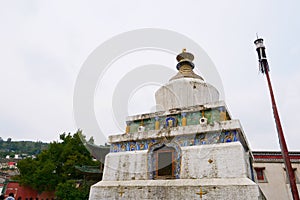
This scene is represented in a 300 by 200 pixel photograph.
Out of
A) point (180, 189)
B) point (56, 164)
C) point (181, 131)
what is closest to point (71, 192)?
point (56, 164)

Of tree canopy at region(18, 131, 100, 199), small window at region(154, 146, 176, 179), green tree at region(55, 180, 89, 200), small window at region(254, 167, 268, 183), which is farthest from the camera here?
tree canopy at region(18, 131, 100, 199)

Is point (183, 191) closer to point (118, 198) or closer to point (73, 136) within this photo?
point (118, 198)

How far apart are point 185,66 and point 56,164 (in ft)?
49.5

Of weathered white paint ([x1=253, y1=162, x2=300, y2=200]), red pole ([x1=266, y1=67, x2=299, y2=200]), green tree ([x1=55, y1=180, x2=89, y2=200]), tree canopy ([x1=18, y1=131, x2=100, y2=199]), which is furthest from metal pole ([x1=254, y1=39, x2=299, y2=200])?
tree canopy ([x1=18, y1=131, x2=100, y2=199])

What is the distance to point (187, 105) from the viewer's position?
11.3m

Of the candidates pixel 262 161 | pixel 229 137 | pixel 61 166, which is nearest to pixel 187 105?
pixel 229 137

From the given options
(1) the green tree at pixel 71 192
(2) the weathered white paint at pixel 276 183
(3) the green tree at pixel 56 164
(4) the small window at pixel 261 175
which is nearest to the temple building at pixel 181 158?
(1) the green tree at pixel 71 192

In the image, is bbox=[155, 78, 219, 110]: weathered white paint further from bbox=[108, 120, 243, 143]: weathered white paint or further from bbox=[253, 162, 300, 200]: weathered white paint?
bbox=[253, 162, 300, 200]: weathered white paint

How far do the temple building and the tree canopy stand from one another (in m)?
10.9

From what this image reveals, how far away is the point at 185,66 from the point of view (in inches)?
514

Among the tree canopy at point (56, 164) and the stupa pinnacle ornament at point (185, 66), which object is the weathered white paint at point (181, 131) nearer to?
the stupa pinnacle ornament at point (185, 66)

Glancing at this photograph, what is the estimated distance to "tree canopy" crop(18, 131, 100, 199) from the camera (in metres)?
20.2

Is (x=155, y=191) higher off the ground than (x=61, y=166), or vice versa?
(x=61, y=166)

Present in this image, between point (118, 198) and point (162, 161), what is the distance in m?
2.12
